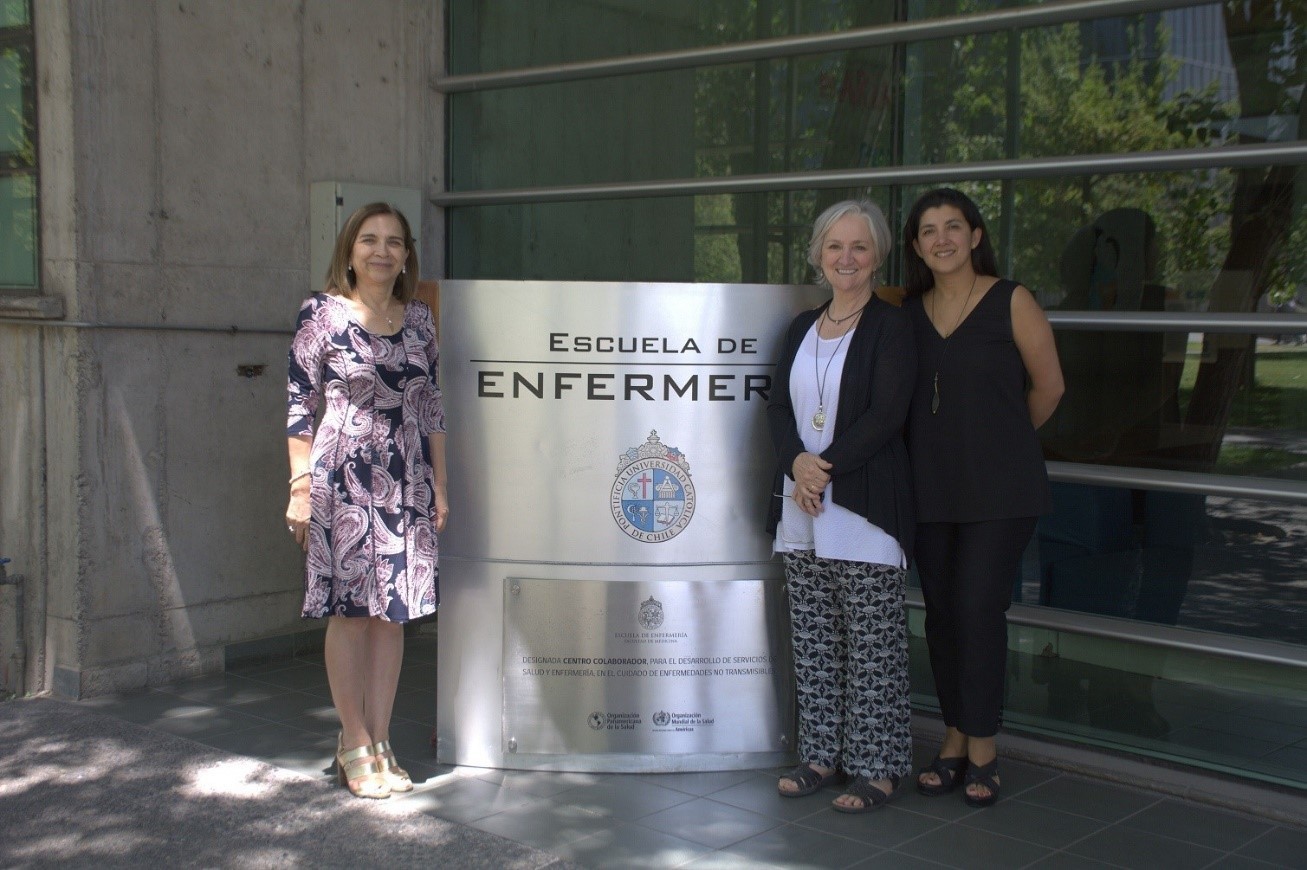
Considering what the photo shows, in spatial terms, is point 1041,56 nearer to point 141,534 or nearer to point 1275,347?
point 1275,347

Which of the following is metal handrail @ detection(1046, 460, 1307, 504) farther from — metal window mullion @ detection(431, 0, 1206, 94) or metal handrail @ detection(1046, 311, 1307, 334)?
metal window mullion @ detection(431, 0, 1206, 94)

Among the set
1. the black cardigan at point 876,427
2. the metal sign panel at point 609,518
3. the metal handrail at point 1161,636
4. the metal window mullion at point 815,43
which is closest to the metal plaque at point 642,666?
the metal sign panel at point 609,518

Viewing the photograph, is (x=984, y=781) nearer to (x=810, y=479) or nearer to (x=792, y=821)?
(x=792, y=821)

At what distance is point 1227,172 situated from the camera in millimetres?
4883

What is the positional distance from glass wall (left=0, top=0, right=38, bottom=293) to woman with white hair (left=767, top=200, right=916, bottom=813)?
342 centimetres

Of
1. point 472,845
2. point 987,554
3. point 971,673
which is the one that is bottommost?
point 472,845

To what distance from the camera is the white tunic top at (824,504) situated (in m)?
4.39

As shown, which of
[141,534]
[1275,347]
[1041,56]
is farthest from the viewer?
[141,534]

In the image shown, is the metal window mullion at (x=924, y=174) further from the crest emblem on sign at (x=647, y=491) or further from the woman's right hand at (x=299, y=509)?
the woman's right hand at (x=299, y=509)

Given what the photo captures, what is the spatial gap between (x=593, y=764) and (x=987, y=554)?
1.58 m

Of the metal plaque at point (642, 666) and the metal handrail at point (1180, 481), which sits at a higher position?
the metal handrail at point (1180, 481)

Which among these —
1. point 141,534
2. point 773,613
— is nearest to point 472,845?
point 773,613

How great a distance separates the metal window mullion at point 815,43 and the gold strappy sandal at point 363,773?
3543 millimetres

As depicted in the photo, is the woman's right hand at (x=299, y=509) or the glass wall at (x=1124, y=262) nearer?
the woman's right hand at (x=299, y=509)
